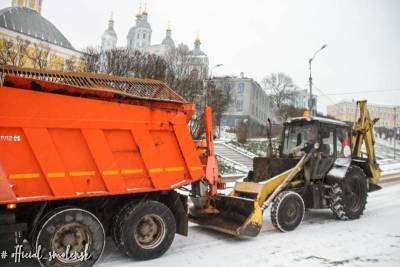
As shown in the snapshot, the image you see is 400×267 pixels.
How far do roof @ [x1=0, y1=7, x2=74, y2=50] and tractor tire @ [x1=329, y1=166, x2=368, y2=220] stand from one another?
4975 centimetres

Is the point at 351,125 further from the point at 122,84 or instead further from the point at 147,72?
the point at 147,72

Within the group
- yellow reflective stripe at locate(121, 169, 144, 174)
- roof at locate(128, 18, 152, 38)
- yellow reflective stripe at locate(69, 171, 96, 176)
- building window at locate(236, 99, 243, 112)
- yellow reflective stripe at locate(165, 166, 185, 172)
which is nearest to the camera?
yellow reflective stripe at locate(69, 171, 96, 176)

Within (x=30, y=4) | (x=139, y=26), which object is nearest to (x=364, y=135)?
(x=30, y=4)

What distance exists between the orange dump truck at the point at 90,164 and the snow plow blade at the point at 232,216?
3.70ft

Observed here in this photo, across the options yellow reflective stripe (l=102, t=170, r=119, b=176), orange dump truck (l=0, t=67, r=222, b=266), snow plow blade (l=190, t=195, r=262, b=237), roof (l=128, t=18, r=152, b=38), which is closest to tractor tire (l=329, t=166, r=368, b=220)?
snow plow blade (l=190, t=195, r=262, b=237)

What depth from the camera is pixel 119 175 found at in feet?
17.9

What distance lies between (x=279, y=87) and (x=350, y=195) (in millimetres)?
73193

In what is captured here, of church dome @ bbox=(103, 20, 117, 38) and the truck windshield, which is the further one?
church dome @ bbox=(103, 20, 117, 38)

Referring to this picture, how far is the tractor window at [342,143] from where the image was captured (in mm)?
9223

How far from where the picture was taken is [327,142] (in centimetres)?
897

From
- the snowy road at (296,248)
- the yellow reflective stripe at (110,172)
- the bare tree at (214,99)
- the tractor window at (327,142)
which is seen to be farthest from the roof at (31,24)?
the yellow reflective stripe at (110,172)

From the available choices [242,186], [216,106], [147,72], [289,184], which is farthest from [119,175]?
[216,106]

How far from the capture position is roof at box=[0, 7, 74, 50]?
53438mm

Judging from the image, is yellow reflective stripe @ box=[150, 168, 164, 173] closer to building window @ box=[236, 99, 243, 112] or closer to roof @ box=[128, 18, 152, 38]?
building window @ box=[236, 99, 243, 112]
